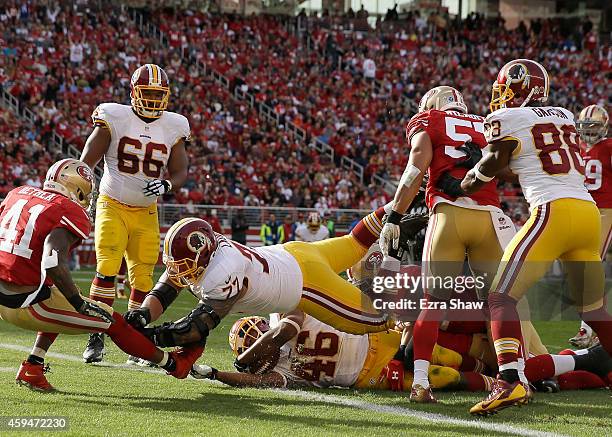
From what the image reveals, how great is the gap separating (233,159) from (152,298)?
16.8 metres

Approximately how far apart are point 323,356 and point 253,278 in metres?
0.76

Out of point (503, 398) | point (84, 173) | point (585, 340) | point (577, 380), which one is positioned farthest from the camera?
point (585, 340)

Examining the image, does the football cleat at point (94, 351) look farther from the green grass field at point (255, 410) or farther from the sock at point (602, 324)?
the sock at point (602, 324)

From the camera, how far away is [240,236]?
754 inches

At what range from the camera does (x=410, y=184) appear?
5.19m

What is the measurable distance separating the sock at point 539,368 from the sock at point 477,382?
22 cm

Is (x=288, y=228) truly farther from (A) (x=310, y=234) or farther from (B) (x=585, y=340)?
(B) (x=585, y=340)

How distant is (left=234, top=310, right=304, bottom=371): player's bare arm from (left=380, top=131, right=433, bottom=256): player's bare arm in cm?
65

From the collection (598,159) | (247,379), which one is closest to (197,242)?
(247,379)

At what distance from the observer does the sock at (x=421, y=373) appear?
4973mm

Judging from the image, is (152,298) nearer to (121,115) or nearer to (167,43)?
(121,115)

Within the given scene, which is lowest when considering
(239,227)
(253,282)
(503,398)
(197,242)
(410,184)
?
(239,227)

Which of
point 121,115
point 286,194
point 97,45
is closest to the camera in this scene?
point 121,115

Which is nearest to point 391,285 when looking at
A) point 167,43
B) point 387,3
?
point 167,43
